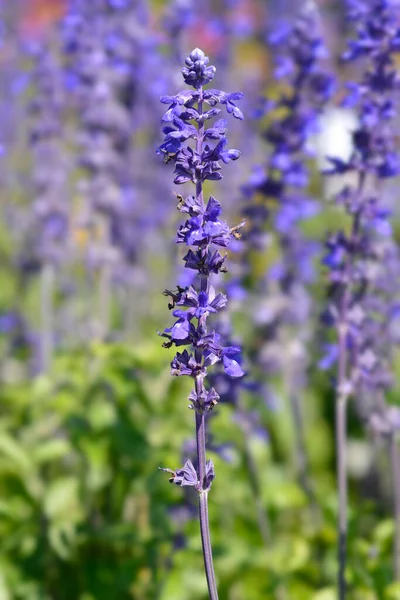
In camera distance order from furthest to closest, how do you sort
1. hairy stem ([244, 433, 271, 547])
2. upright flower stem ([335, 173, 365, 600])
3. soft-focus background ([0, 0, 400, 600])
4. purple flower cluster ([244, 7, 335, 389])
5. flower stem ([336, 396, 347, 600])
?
hairy stem ([244, 433, 271, 547]), soft-focus background ([0, 0, 400, 600]), purple flower cluster ([244, 7, 335, 389]), upright flower stem ([335, 173, 365, 600]), flower stem ([336, 396, 347, 600])

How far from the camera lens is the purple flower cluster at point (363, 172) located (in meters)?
3.88

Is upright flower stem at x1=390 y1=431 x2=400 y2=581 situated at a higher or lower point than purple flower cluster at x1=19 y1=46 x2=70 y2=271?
lower

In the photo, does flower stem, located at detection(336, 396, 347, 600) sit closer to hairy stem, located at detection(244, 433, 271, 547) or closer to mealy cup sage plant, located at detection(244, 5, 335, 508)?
hairy stem, located at detection(244, 433, 271, 547)

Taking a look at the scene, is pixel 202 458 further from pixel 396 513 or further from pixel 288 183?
pixel 288 183

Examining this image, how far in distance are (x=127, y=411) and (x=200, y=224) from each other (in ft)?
10.1

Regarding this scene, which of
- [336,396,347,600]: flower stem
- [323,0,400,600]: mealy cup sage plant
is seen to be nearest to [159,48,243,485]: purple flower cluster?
[323,0,400,600]: mealy cup sage plant

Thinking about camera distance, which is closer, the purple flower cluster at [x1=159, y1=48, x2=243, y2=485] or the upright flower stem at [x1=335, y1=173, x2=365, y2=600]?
the purple flower cluster at [x1=159, y1=48, x2=243, y2=485]

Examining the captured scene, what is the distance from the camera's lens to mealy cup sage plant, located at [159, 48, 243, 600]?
260 cm

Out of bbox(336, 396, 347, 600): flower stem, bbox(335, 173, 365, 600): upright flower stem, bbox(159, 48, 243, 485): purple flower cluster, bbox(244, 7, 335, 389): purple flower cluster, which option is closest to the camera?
bbox(159, 48, 243, 485): purple flower cluster


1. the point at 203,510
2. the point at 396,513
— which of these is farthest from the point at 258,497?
the point at 203,510

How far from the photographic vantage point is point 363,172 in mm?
3986

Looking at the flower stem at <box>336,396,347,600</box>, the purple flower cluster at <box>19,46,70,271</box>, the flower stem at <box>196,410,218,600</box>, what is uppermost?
the purple flower cluster at <box>19,46,70,271</box>

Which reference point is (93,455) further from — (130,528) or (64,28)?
(64,28)

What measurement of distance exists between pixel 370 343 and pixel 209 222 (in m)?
2.16
